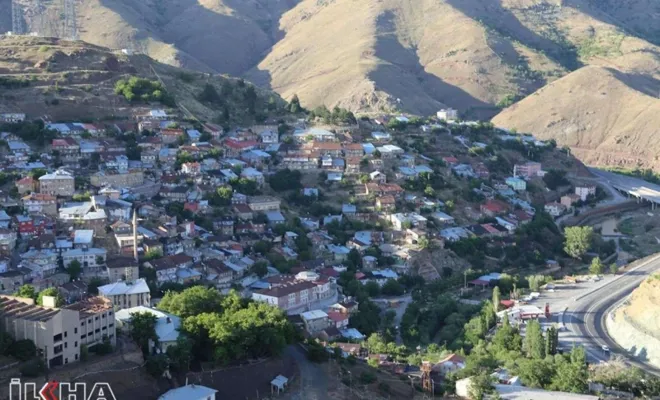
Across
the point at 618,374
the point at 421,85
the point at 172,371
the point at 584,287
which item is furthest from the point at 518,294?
the point at 421,85

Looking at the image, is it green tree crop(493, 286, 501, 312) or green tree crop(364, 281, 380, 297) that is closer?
green tree crop(493, 286, 501, 312)

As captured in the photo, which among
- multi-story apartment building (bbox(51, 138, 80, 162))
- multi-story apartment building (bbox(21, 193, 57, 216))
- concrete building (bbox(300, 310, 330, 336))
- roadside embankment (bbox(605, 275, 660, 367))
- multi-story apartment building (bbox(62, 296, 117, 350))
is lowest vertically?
concrete building (bbox(300, 310, 330, 336))

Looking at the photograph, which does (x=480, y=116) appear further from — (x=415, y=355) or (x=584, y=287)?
(x=415, y=355)

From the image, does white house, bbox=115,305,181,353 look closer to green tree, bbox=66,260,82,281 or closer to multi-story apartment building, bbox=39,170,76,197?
green tree, bbox=66,260,82,281

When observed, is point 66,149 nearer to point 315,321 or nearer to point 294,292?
point 294,292

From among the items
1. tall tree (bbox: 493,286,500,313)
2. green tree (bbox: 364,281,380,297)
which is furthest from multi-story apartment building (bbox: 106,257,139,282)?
tall tree (bbox: 493,286,500,313)
